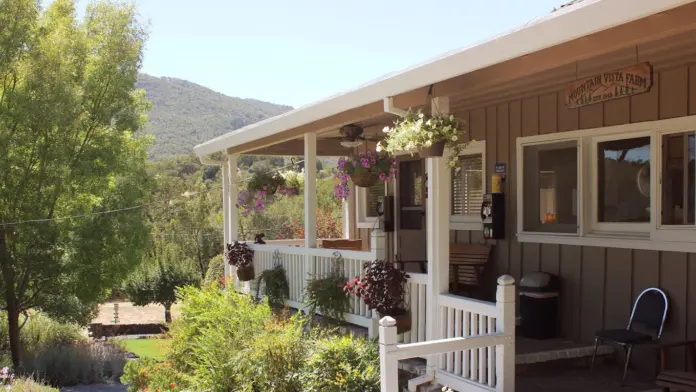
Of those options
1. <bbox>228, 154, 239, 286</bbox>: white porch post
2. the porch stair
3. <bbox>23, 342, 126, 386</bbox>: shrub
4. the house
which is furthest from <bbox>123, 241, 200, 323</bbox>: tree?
the porch stair

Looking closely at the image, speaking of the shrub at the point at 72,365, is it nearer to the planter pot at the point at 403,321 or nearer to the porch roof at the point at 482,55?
the porch roof at the point at 482,55

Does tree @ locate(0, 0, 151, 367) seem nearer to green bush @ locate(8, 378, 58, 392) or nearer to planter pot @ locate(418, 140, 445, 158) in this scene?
green bush @ locate(8, 378, 58, 392)

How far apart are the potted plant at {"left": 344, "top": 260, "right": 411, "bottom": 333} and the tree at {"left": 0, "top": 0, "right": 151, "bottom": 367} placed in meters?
9.36

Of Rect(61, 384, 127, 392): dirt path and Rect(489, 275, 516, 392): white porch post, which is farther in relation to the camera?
Rect(61, 384, 127, 392): dirt path

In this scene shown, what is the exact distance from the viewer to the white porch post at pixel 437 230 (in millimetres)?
4855

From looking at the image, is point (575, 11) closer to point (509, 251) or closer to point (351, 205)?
point (509, 251)

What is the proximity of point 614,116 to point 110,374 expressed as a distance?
1119 cm

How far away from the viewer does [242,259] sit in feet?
28.9

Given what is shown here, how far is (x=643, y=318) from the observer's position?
16.7 ft

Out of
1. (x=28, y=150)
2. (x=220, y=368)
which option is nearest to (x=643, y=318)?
(x=220, y=368)

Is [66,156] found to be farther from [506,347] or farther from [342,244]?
[506,347]

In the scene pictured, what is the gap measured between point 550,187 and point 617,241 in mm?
1004

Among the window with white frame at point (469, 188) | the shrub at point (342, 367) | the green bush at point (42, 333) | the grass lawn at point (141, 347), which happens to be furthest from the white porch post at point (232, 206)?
the green bush at point (42, 333)

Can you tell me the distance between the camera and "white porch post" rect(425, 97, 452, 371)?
4855 mm
